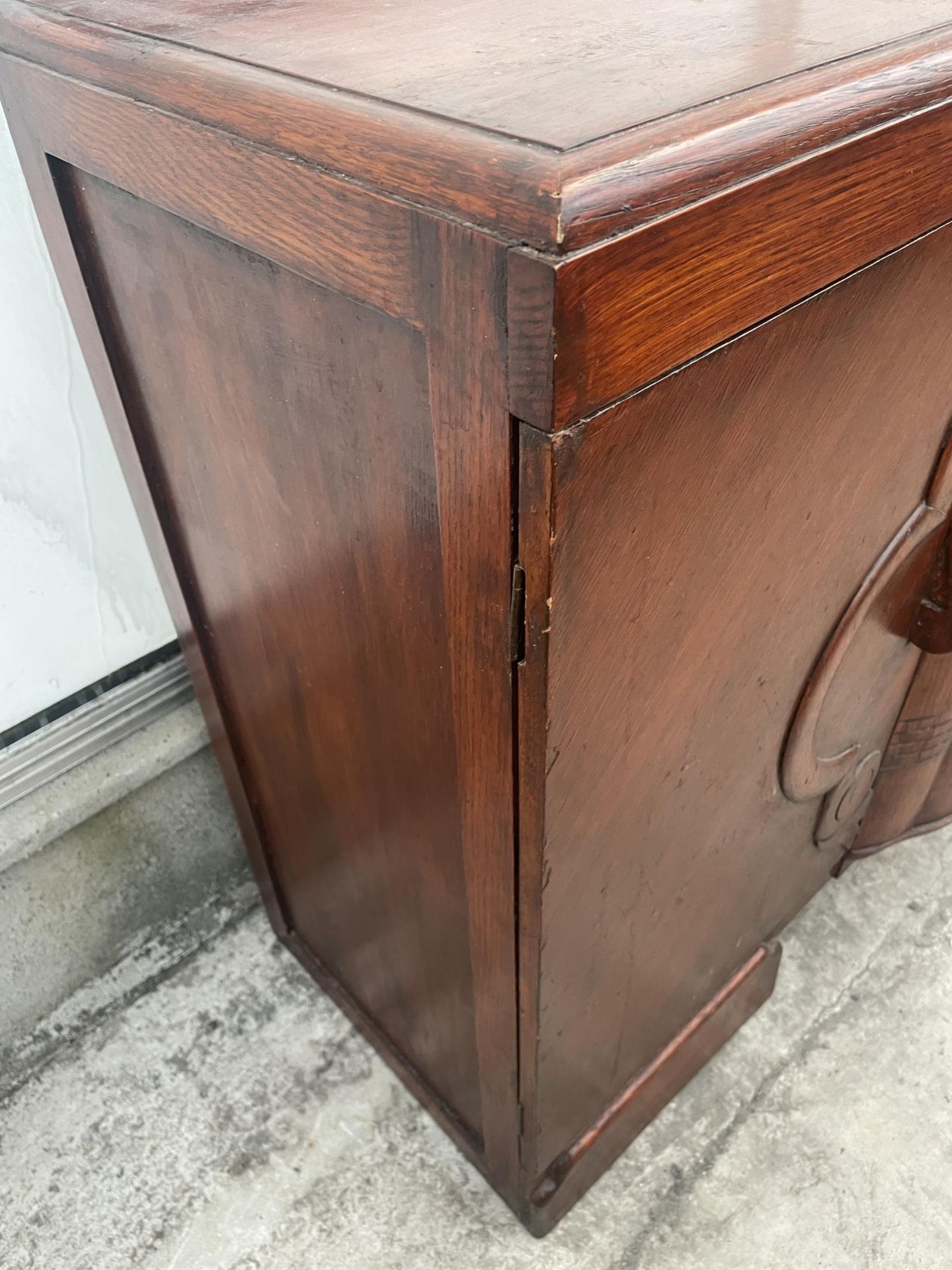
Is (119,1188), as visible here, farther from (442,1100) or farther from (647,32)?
(647,32)

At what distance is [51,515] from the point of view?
0.95 meters

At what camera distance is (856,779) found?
108 cm

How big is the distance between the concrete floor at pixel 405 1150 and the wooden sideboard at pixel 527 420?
17 centimetres

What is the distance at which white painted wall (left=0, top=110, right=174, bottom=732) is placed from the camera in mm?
835

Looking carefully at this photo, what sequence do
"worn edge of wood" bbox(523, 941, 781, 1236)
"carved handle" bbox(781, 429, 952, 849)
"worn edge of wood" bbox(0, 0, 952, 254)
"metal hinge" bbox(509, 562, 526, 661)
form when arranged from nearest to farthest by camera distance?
"worn edge of wood" bbox(0, 0, 952, 254)
"metal hinge" bbox(509, 562, 526, 661)
"carved handle" bbox(781, 429, 952, 849)
"worn edge of wood" bbox(523, 941, 781, 1236)

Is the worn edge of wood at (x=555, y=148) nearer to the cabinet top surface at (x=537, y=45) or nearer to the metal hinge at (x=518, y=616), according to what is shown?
the cabinet top surface at (x=537, y=45)

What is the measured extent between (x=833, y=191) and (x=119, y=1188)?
1202 millimetres

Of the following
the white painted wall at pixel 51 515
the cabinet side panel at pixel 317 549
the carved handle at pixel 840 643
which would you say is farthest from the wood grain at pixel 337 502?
the carved handle at pixel 840 643

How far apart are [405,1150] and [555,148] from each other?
109 centimetres

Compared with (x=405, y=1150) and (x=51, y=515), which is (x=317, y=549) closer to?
(x=51, y=515)

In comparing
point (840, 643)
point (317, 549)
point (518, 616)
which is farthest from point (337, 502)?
point (840, 643)

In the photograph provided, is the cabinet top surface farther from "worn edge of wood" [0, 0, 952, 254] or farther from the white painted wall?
the white painted wall

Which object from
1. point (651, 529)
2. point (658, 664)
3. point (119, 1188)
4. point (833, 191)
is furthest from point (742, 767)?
point (119, 1188)

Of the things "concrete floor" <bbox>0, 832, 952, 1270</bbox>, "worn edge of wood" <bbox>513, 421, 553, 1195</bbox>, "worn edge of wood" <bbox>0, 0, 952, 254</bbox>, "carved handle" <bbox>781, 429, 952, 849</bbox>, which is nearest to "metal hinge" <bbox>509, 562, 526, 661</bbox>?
"worn edge of wood" <bbox>513, 421, 553, 1195</bbox>
